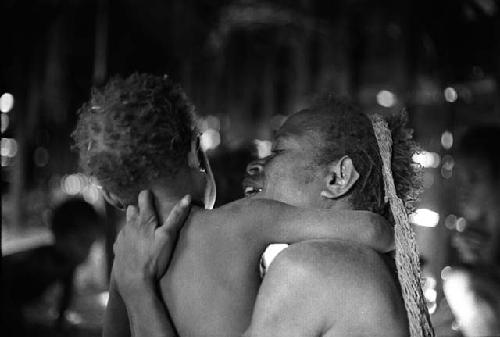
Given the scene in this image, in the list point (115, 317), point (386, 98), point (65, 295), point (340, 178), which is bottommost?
point (65, 295)

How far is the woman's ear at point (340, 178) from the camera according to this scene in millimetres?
1620

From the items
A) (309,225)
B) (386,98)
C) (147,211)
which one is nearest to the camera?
(309,225)

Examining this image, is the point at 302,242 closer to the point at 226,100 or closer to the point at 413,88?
the point at 413,88

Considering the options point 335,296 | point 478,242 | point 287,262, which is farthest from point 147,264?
point 478,242

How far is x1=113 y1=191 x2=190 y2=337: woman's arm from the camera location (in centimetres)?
153

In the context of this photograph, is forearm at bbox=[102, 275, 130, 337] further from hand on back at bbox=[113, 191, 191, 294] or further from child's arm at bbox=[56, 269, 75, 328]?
child's arm at bbox=[56, 269, 75, 328]

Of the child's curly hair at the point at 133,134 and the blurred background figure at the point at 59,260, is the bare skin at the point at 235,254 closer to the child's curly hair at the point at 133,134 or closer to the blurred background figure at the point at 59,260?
the child's curly hair at the point at 133,134

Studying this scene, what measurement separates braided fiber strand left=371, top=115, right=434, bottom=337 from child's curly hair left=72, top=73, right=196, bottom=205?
57 centimetres

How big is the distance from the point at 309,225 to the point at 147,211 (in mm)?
461

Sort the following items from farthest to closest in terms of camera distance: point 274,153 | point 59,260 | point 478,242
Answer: point 59,260 → point 478,242 → point 274,153

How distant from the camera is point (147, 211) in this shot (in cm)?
160

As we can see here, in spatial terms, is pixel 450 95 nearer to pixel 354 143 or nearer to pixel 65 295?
pixel 65 295

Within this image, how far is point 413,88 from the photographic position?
8.61 m

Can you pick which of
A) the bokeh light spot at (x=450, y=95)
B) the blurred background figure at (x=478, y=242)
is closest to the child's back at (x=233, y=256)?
the blurred background figure at (x=478, y=242)
